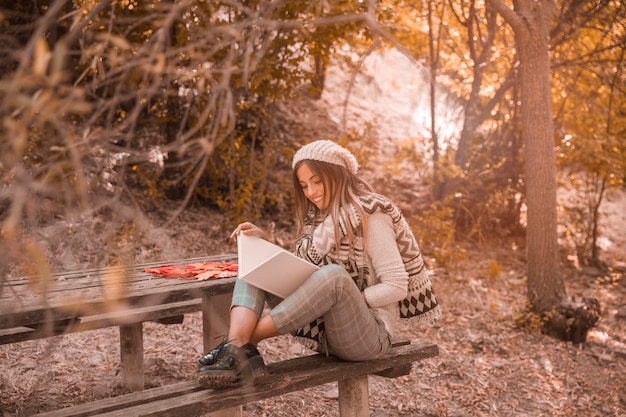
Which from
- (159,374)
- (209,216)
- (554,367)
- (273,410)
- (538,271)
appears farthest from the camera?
(209,216)

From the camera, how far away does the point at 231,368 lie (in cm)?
261

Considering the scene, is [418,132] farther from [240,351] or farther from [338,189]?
[240,351]

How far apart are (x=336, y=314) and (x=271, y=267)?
0.39 m

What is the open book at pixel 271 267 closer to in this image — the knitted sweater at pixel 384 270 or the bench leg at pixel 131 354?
the knitted sweater at pixel 384 270

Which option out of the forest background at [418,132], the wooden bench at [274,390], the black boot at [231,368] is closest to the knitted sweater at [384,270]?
the wooden bench at [274,390]

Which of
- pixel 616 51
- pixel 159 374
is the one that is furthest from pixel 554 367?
pixel 616 51

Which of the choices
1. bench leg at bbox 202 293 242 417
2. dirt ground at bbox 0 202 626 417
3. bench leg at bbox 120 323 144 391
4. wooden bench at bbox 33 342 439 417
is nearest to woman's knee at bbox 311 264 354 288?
wooden bench at bbox 33 342 439 417

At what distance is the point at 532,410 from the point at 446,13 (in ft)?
20.6

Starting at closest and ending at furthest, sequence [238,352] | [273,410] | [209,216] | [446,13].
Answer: [238,352] → [273,410] → [209,216] → [446,13]

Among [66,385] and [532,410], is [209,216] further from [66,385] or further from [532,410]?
[532,410]

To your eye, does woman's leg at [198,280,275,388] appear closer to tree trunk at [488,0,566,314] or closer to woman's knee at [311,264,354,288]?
woman's knee at [311,264,354,288]

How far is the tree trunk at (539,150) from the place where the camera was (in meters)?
5.76

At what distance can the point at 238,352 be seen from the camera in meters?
2.69

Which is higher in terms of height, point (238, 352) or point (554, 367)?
point (238, 352)
